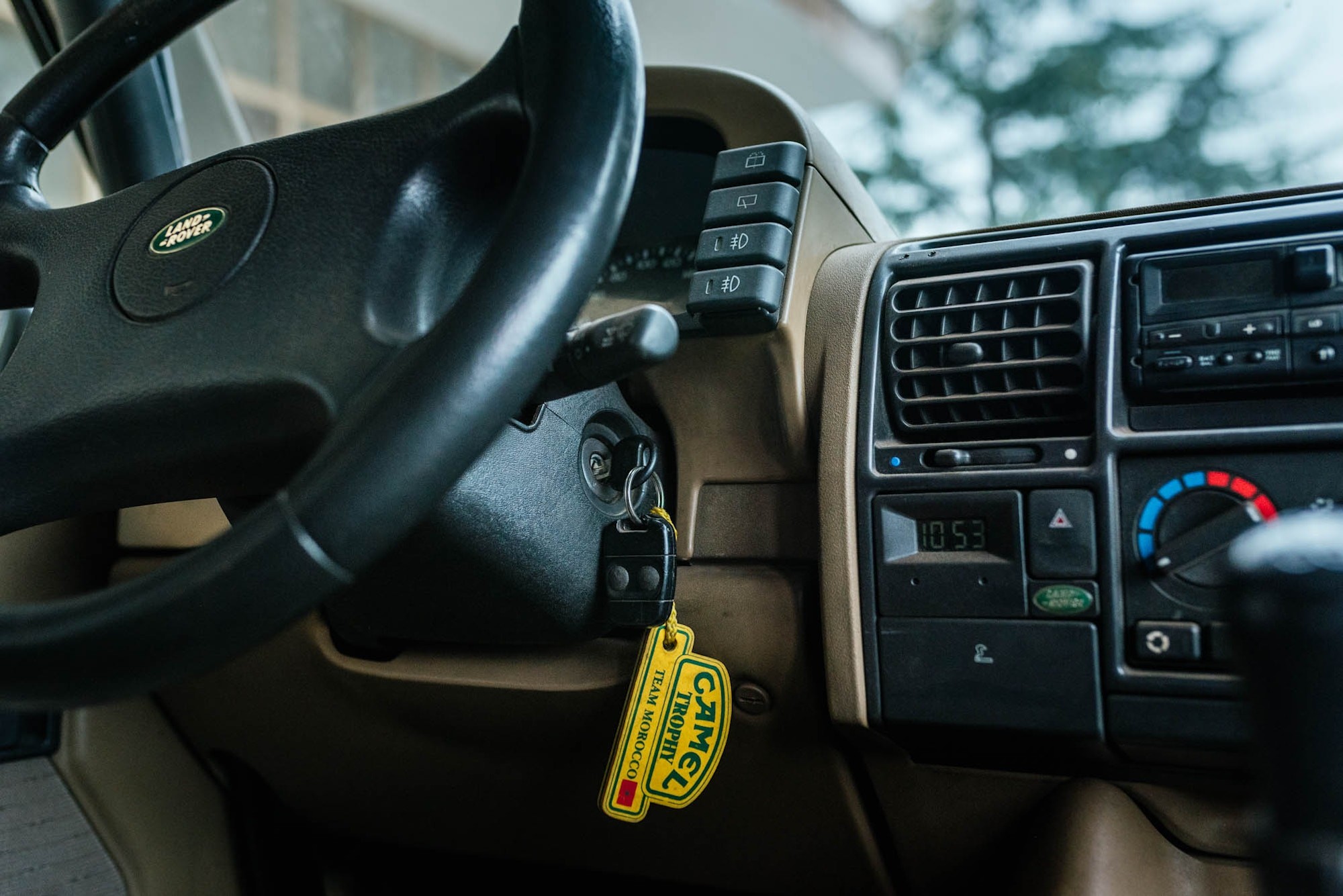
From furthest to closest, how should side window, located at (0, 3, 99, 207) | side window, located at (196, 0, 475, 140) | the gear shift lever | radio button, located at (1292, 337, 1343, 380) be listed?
side window, located at (196, 0, 475, 140) → side window, located at (0, 3, 99, 207) → radio button, located at (1292, 337, 1343, 380) → the gear shift lever

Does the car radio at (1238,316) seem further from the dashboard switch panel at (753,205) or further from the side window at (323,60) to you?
the side window at (323,60)

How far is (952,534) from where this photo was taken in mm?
806

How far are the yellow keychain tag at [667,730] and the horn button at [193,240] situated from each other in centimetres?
41

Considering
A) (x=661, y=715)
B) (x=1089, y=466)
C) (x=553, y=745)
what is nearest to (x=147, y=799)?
(x=553, y=745)

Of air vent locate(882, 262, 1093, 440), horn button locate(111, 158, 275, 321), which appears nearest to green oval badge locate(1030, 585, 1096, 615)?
air vent locate(882, 262, 1093, 440)

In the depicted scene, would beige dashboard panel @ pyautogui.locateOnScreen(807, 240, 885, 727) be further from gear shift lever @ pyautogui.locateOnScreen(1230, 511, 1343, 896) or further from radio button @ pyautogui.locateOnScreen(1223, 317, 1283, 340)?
gear shift lever @ pyautogui.locateOnScreen(1230, 511, 1343, 896)

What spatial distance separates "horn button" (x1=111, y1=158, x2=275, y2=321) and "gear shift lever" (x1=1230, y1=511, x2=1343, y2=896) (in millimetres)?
542

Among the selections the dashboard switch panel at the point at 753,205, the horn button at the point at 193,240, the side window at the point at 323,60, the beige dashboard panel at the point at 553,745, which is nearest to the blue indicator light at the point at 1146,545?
the beige dashboard panel at the point at 553,745

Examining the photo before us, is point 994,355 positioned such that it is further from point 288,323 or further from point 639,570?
point 288,323

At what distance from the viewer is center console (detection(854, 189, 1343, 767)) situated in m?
0.71

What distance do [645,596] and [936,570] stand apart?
0.70ft

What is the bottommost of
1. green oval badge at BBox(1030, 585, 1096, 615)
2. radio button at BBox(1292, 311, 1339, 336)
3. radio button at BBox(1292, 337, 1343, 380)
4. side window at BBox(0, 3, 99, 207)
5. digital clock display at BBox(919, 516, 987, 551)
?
green oval badge at BBox(1030, 585, 1096, 615)

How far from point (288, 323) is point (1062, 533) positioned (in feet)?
1.72

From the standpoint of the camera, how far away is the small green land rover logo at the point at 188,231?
0.66 meters
